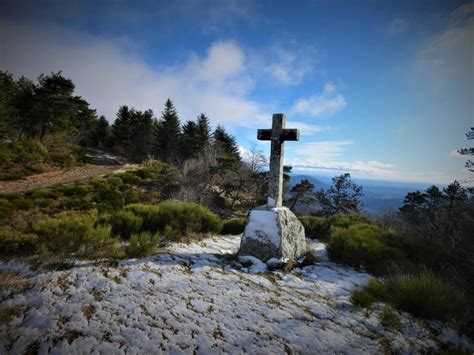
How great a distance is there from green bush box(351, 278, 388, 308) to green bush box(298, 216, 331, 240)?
180 inches

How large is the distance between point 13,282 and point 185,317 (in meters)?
2.05

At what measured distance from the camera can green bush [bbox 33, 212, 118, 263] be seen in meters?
3.57

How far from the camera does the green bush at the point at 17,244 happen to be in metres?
3.43

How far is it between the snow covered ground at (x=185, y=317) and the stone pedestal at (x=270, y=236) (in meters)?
0.89

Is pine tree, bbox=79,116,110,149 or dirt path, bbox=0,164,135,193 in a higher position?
pine tree, bbox=79,116,110,149

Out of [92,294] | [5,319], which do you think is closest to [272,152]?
[92,294]

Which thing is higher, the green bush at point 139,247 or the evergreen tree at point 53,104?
the evergreen tree at point 53,104

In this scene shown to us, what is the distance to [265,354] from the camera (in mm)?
1984

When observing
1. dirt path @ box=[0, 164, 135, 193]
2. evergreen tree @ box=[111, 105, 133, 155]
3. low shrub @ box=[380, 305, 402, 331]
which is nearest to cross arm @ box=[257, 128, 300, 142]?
low shrub @ box=[380, 305, 402, 331]

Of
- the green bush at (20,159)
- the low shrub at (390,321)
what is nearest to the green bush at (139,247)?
the low shrub at (390,321)

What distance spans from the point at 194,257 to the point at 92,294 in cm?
194

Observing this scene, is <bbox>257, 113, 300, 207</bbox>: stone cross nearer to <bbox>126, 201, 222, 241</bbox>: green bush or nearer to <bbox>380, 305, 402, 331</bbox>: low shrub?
<bbox>126, 201, 222, 241</bbox>: green bush

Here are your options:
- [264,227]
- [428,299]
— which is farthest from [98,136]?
[428,299]

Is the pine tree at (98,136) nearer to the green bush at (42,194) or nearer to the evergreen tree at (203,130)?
the evergreen tree at (203,130)
